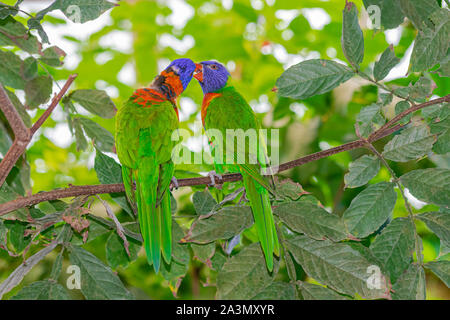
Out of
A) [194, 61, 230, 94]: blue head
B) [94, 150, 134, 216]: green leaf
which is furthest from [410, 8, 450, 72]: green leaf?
[194, 61, 230, 94]: blue head

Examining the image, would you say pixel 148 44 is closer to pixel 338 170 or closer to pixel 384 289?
pixel 338 170

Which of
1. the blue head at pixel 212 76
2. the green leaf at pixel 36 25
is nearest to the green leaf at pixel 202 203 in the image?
the green leaf at pixel 36 25

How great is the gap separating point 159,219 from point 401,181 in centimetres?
67

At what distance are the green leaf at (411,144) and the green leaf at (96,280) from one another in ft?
2.54

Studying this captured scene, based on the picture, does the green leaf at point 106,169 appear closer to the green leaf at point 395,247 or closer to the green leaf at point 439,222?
the green leaf at point 395,247

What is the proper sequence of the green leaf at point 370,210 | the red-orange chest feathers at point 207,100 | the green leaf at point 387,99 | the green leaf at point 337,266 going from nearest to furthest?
the green leaf at point 337,266, the green leaf at point 370,210, the green leaf at point 387,99, the red-orange chest feathers at point 207,100

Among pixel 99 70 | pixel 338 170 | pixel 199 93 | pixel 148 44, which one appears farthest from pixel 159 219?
pixel 148 44

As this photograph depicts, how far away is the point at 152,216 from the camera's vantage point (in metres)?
1.17

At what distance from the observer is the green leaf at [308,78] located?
1.12m

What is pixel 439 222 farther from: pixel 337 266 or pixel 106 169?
pixel 106 169

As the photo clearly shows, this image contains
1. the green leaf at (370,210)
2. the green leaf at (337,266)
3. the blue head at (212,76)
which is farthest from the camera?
the blue head at (212,76)

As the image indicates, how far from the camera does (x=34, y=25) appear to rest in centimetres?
110

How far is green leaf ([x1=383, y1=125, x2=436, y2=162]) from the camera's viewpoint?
1059mm

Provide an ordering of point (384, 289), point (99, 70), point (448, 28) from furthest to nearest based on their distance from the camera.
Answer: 1. point (99, 70)
2. point (448, 28)
3. point (384, 289)
